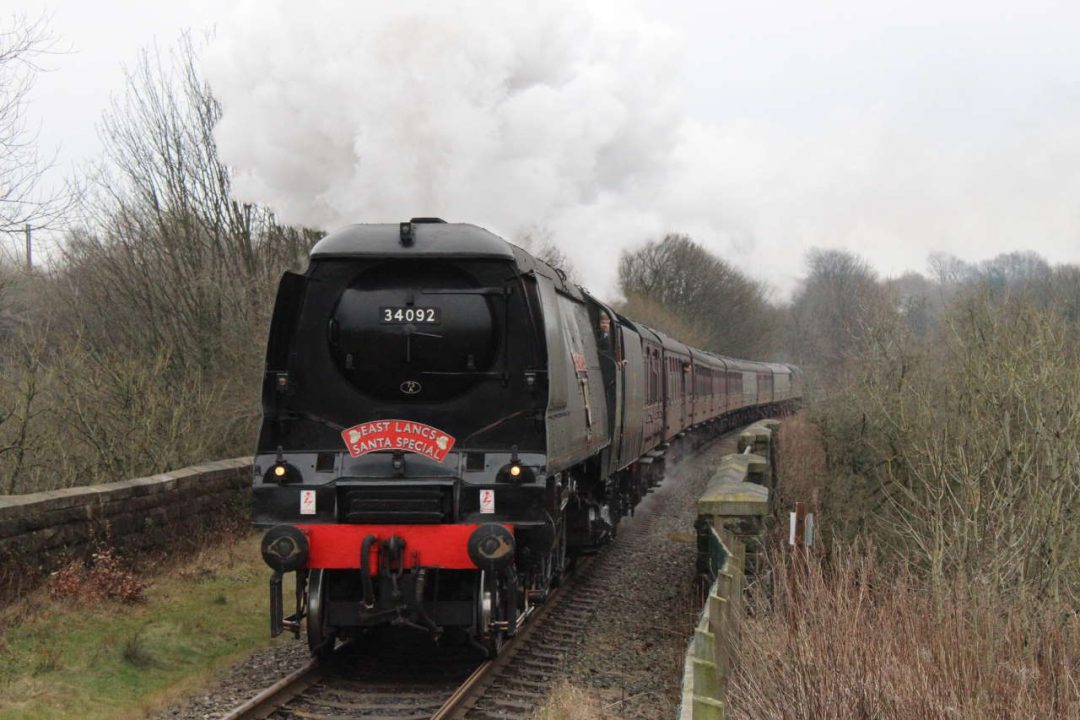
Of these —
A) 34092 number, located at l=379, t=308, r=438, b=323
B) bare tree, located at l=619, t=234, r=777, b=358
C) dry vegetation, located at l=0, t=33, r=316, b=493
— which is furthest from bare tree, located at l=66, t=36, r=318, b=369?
bare tree, located at l=619, t=234, r=777, b=358

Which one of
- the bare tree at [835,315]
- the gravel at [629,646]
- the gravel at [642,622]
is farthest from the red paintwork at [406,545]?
the bare tree at [835,315]

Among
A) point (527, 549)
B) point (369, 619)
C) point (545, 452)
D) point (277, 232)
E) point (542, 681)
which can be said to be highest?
point (277, 232)

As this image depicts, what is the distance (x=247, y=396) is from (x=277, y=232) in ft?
15.8

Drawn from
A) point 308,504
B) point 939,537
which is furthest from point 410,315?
point 939,537

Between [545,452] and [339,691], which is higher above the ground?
[545,452]

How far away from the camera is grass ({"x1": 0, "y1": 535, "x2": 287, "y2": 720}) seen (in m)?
6.02

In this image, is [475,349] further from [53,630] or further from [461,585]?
[53,630]

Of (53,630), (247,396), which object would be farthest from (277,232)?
(53,630)

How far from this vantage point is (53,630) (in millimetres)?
7020

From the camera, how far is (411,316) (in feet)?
21.4

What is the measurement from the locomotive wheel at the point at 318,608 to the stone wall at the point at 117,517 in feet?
7.88

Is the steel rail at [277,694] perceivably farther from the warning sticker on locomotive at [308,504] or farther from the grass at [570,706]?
the grass at [570,706]

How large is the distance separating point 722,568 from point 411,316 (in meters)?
2.63

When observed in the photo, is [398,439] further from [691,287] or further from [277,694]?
[691,287]
